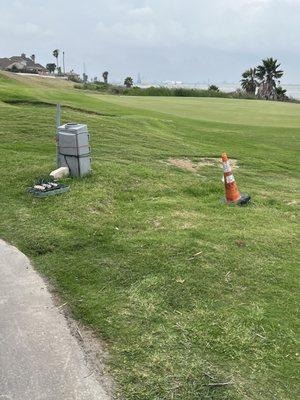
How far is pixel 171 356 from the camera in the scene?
11.5ft

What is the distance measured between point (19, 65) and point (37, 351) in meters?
107

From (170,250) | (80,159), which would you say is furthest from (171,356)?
(80,159)

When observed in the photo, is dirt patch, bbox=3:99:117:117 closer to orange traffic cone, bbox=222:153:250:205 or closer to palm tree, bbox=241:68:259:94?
orange traffic cone, bbox=222:153:250:205

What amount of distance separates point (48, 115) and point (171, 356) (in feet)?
37.9

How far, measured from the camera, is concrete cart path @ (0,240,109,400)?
3123 millimetres

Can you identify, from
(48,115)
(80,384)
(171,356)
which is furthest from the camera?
(48,115)

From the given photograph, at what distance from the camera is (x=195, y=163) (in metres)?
11.2

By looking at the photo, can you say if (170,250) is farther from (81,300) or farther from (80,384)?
(80,384)

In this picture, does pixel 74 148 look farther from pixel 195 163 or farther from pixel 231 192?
pixel 195 163

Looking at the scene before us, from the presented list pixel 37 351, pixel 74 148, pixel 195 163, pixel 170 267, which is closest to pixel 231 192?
pixel 74 148

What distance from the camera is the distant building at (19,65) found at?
99275 mm

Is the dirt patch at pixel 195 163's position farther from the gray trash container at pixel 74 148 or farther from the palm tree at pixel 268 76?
the palm tree at pixel 268 76

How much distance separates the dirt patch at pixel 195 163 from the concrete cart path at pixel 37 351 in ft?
20.9

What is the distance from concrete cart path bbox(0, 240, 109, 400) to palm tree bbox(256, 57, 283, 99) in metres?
78.4
